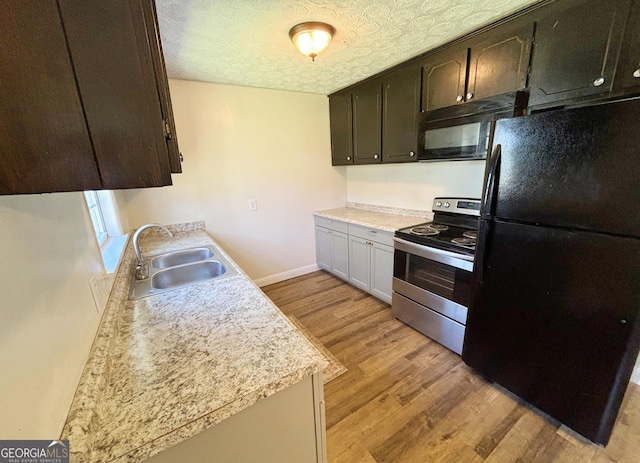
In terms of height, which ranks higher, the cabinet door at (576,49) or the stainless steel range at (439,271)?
the cabinet door at (576,49)

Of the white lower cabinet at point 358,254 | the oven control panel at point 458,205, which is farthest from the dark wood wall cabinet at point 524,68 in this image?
the white lower cabinet at point 358,254

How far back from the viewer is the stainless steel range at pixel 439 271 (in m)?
1.83

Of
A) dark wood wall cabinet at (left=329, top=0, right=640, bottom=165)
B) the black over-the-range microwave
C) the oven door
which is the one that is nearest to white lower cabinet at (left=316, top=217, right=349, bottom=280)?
the oven door

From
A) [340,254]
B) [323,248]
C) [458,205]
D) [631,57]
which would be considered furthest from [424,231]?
[323,248]

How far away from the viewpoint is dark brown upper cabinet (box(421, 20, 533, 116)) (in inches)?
61.7

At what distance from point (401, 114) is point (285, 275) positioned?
2357 mm

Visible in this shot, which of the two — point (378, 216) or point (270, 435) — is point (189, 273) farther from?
point (378, 216)

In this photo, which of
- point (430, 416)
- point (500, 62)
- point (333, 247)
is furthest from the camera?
point (333, 247)

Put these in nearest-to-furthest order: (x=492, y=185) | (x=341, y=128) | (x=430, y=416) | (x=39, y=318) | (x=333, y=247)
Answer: (x=39, y=318) < (x=492, y=185) < (x=430, y=416) < (x=341, y=128) < (x=333, y=247)

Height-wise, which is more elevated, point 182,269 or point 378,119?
point 378,119

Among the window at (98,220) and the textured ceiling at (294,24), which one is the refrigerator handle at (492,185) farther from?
the window at (98,220)

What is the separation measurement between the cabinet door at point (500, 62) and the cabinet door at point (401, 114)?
46 centimetres

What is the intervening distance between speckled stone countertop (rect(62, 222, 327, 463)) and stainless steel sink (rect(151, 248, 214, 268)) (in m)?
0.71

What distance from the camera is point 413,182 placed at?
277 cm
